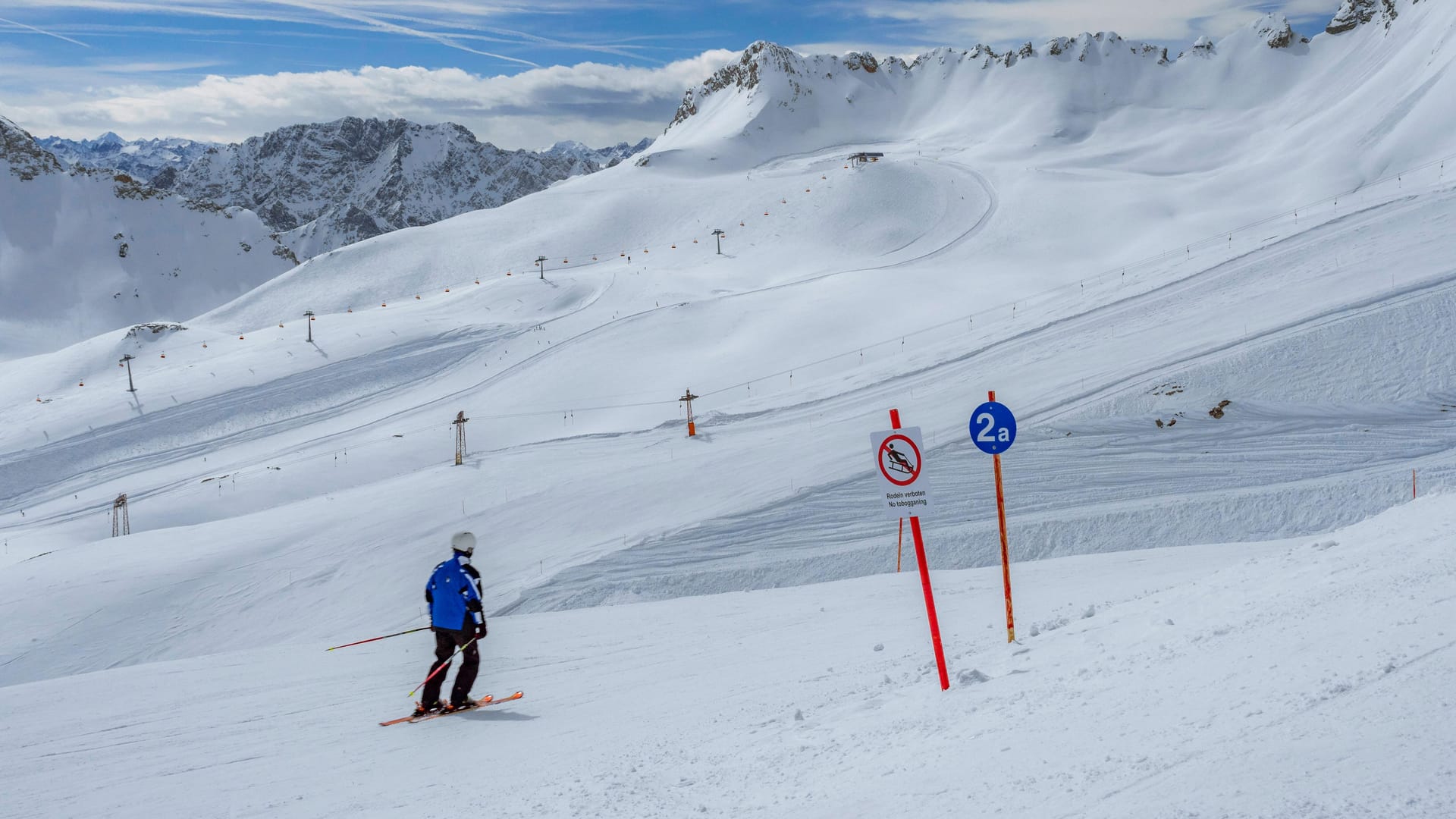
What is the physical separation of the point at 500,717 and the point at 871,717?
3.56 m

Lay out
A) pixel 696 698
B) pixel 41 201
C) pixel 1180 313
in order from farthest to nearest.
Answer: pixel 41 201
pixel 1180 313
pixel 696 698

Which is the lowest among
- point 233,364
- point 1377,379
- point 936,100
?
Answer: point 1377,379

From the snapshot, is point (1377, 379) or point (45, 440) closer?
point (1377, 379)

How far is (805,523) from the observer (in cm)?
1911

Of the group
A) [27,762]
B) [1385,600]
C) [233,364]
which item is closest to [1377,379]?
[1385,600]

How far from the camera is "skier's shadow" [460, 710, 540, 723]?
8117 mm

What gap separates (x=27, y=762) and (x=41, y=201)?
194148 millimetres

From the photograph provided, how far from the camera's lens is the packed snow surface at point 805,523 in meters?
5.40

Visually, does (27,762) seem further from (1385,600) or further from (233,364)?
(233,364)

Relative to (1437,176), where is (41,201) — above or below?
above

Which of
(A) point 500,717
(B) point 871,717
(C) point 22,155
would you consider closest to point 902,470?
(B) point 871,717

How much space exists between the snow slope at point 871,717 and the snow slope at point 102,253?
431 feet

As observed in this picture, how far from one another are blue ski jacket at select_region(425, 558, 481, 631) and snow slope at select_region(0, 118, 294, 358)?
132 meters

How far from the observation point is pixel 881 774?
5270 mm
